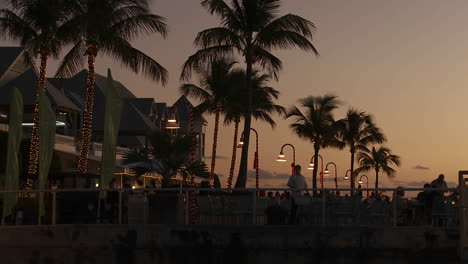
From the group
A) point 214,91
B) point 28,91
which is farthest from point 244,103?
point 28,91

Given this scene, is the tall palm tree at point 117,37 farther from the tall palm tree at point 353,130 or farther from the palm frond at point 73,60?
the tall palm tree at point 353,130

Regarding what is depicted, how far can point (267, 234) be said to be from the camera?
20.5 metres

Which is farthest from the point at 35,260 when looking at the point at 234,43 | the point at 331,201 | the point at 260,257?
the point at 234,43

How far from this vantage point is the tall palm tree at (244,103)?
57906 millimetres

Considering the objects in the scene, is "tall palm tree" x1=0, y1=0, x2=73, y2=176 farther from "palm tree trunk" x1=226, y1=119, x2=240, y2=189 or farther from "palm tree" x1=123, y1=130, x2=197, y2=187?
"palm tree trunk" x1=226, y1=119, x2=240, y2=189

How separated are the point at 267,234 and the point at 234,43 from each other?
23.7 meters

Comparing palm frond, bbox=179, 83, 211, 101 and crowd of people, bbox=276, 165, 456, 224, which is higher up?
palm frond, bbox=179, 83, 211, 101

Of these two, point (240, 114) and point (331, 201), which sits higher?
point (240, 114)

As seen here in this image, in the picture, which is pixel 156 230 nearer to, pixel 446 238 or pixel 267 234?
pixel 267 234

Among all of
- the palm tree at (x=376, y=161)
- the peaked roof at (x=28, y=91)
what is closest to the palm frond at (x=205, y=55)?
the peaked roof at (x=28, y=91)

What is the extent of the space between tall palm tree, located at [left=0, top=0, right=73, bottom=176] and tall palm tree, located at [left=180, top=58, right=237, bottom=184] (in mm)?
19794

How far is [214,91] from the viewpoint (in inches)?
2277

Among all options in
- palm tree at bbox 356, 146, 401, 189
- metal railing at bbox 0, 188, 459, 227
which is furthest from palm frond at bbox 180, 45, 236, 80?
palm tree at bbox 356, 146, 401, 189

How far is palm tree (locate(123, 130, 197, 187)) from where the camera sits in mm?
38125
